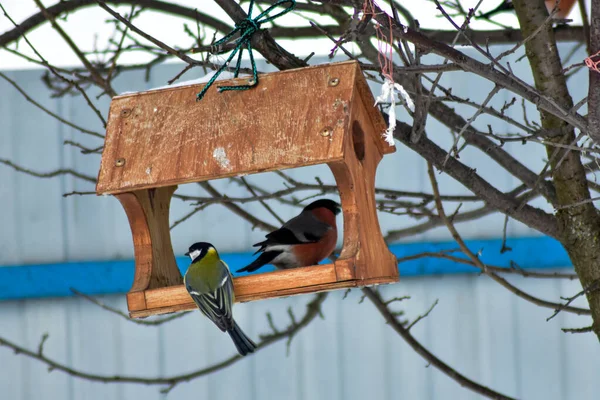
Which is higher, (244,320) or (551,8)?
(551,8)

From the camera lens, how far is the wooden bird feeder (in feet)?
6.88

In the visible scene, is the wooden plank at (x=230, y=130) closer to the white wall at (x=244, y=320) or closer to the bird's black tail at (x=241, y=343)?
the bird's black tail at (x=241, y=343)

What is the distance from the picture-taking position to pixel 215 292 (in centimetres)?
224

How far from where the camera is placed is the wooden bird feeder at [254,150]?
2.10 metres

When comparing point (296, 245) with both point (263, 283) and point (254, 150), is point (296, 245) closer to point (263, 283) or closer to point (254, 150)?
point (263, 283)

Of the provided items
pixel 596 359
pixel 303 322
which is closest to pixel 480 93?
pixel 596 359

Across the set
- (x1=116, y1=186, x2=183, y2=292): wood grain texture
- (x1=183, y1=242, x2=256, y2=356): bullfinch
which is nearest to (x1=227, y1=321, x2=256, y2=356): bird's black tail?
(x1=183, y1=242, x2=256, y2=356): bullfinch

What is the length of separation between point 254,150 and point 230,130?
12 centimetres

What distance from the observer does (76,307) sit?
16.1 feet

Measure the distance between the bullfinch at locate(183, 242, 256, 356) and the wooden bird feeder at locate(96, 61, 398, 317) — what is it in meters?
0.03

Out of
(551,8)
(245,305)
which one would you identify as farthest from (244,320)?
(551,8)

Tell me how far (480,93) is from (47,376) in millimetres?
3088

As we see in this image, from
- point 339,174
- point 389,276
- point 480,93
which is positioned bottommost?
point 389,276

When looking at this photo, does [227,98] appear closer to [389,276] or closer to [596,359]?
[389,276]
